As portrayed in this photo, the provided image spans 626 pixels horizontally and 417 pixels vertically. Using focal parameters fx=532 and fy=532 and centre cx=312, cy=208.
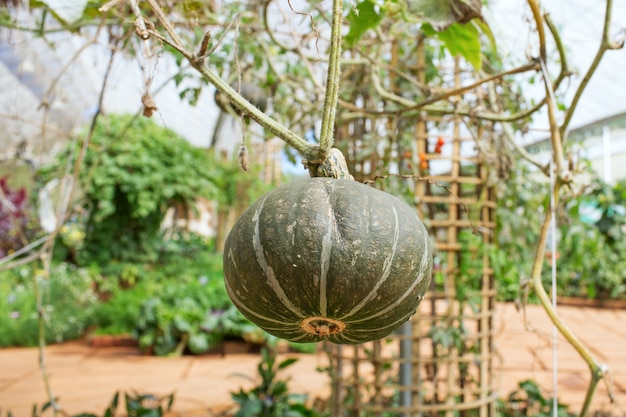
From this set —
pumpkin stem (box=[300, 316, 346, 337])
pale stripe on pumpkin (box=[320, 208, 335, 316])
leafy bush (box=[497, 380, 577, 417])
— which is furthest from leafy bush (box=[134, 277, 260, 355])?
pale stripe on pumpkin (box=[320, 208, 335, 316])

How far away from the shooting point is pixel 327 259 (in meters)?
0.72

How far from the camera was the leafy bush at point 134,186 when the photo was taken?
680cm

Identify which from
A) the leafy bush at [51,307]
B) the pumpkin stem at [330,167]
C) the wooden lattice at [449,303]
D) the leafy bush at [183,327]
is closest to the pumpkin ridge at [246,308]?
the pumpkin stem at [330,167]

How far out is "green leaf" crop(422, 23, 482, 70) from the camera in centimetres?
132

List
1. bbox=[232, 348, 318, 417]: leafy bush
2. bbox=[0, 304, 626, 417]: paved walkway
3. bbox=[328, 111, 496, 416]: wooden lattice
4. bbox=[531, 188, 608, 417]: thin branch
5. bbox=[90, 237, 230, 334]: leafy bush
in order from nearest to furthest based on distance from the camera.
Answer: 1. bbox=[531, 188, 608, 417]: thin branch
2. bbox=[328, 111, 496, 416]: wooden lattice
3. bbox=[232, 348, 318, 417]: leafy bush
4. bbox=[0, 304, 626, 417]: paved walkway
5. bbox=[90, 237, 230, 334]: leafy bush

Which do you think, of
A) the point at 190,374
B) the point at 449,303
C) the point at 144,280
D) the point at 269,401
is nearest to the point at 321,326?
the point at 449,303

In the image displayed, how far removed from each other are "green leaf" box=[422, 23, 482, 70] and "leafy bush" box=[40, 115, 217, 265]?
602cm

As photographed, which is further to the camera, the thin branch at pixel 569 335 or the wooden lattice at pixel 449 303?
the wooden lattice at pixel 449 303

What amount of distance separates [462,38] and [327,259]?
0.90m

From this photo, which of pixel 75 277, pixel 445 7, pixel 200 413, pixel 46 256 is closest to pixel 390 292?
pixel 445 7

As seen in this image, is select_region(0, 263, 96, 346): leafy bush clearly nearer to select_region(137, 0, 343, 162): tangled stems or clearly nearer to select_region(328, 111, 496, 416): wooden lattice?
select_region(328, 111, 496, 416): wooden lattice

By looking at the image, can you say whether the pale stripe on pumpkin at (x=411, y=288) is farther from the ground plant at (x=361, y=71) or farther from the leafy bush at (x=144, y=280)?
the leafy bush at (x=144, y=280)

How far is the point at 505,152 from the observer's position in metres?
2.08

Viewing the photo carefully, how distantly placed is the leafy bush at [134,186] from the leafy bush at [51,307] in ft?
2.33
